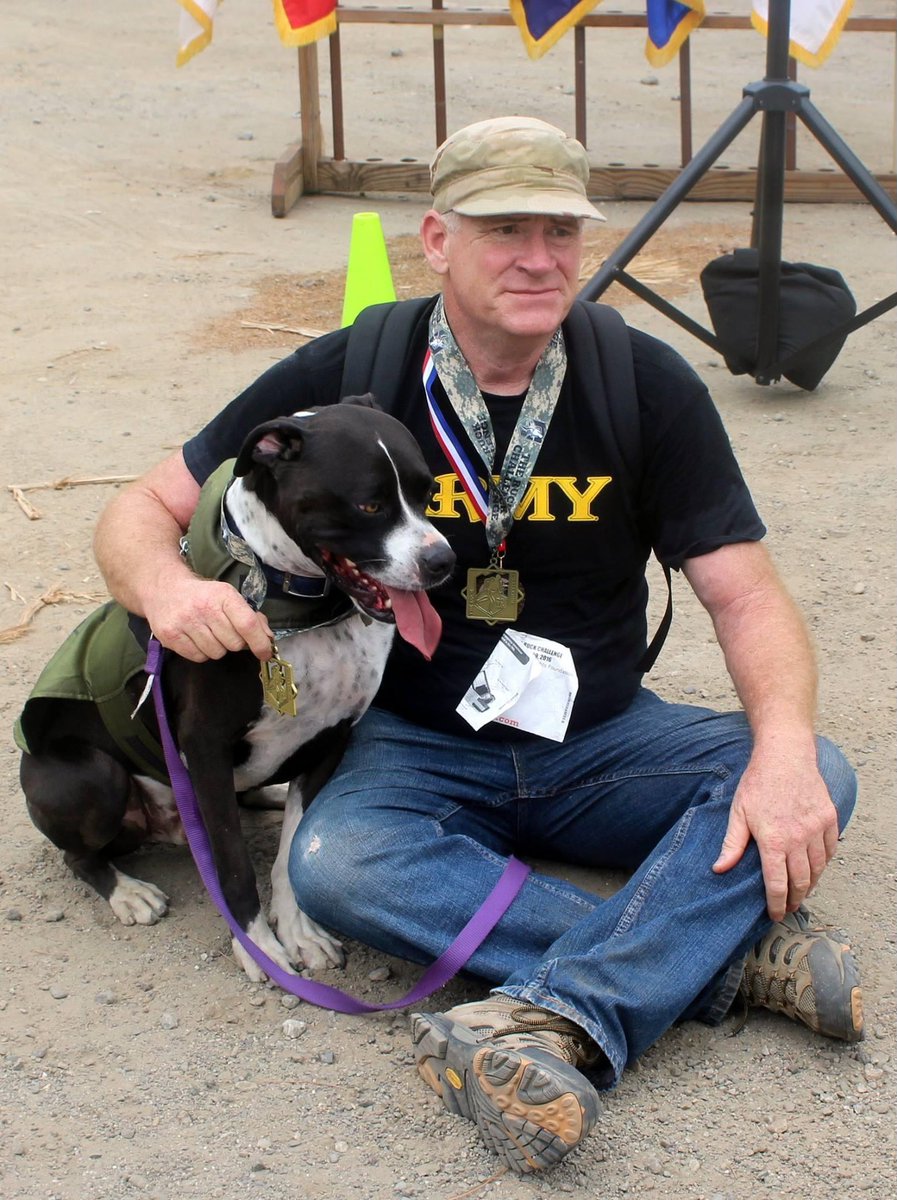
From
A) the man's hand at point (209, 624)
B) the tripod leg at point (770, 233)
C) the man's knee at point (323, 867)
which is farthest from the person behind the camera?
the tripod leg at point (770, 233)

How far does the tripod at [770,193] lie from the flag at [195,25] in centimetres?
357

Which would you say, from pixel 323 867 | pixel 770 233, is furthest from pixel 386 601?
pixel 770 233

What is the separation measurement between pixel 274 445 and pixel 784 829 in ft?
3.97

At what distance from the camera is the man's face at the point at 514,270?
10.3 feet

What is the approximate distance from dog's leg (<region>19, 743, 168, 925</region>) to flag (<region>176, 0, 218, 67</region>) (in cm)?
651

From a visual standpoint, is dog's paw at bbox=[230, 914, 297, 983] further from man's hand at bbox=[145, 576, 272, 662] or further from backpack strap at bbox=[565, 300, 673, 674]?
backpack strap at bbox=[565, 300, 673, 674]

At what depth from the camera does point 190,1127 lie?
281cm

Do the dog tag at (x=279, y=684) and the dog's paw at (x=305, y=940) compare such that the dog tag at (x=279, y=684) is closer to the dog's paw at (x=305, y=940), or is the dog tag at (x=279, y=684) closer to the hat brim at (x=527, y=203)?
the dog's paw at (x=305, y=940)

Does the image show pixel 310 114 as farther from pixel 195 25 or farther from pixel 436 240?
pixel 436 240

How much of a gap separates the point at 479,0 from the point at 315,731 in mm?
14700

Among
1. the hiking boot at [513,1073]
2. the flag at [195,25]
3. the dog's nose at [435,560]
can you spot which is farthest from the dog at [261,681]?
the flag at [195,25]

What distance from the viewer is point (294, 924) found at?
11.1 ft

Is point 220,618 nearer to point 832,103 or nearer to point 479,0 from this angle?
point 832,103

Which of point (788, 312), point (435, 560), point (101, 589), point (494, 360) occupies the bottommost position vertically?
point (101, 589)
